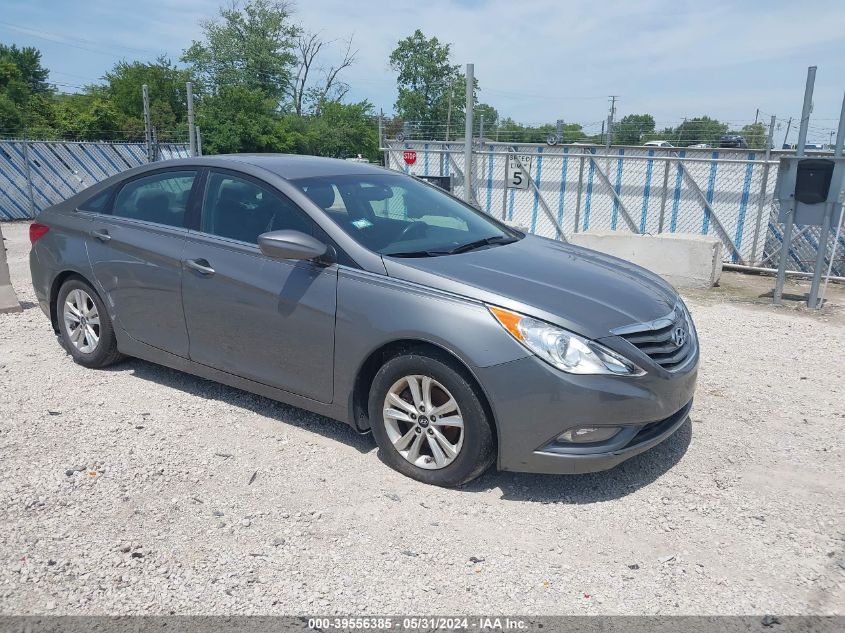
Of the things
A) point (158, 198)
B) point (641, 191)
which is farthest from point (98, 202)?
point (641, 191)

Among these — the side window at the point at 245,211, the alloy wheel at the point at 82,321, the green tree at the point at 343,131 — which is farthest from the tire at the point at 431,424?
the green tree at the point at 343,131

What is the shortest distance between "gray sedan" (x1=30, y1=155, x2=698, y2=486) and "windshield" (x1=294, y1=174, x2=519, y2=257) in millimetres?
17

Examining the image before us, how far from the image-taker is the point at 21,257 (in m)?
10.9

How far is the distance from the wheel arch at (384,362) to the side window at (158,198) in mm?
1783

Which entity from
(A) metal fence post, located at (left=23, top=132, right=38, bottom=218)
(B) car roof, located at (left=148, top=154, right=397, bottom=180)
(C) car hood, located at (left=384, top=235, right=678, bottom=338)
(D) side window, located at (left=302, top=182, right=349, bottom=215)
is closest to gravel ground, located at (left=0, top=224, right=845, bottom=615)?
(C) car hood, located at (left=384, top=235, right=678, bottom=338)

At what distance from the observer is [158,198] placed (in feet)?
16.1

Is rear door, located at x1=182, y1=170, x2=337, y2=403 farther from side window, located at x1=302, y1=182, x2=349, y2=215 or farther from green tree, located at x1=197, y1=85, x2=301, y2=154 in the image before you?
green tree, located at x1=197, y1=85, x2=301, y2=154

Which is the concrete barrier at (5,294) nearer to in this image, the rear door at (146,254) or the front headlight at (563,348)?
the rear door at (146,254)

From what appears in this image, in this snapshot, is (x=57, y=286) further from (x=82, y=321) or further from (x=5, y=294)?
(x=5, y=294)

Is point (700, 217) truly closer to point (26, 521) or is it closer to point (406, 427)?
point (406, 427)

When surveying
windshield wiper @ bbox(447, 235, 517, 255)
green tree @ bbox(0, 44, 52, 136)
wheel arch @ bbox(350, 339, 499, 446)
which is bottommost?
wheel arch @ bbox(350, 339, 499, 446)

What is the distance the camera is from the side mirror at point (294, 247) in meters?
3.88

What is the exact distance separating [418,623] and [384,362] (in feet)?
4.79

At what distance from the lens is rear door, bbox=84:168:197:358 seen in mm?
4617
